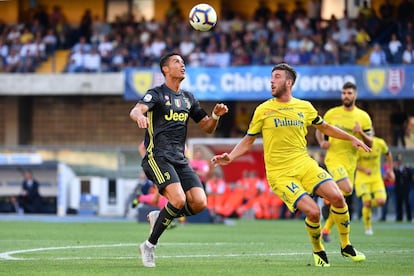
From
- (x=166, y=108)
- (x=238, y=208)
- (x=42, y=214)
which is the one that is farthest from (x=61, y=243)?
(x=42, y=214)

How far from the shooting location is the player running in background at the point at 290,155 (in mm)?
11828

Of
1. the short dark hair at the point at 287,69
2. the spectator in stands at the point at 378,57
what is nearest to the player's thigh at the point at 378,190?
the short dark hair at the point at 287,69

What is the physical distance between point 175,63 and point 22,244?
5.02m

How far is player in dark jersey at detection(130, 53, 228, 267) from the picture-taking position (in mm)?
11594

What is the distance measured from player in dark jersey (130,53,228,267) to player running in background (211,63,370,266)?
0.45 meters

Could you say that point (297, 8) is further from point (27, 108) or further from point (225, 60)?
point (27, 108)

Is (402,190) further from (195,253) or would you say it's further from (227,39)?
(195,253)

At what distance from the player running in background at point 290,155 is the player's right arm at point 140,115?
113cm

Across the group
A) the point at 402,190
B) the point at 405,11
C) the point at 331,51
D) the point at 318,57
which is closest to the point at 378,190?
the point at 402,190

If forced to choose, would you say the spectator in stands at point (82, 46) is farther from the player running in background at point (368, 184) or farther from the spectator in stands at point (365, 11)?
the player running in background at point (368, 184)

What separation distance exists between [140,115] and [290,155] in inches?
80.9

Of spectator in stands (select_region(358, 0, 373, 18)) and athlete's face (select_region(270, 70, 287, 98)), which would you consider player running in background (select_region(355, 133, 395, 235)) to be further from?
spectator in stands (select_region(358, 0, 373, 18))

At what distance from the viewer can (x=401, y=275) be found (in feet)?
33.9

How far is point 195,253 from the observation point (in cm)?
1373
